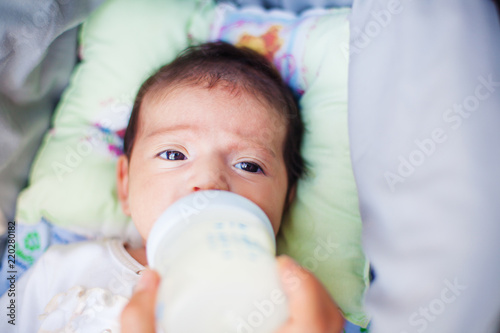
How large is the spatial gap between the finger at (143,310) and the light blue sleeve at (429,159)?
1.55 ft

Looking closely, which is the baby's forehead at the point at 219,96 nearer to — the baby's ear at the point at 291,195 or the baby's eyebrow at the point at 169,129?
the baby's eyebrow at the point at 169,129

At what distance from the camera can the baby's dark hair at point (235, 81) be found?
122 cm

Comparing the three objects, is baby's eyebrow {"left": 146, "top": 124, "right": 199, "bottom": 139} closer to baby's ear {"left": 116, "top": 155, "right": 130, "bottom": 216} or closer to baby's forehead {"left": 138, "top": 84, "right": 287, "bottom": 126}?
baby's forehead {"left": 138, "top": 84, "right": 287, "bottom": 126}

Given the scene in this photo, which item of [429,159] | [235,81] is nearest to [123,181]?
[235,81]

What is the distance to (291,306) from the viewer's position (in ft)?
2.51

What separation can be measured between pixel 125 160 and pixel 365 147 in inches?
29.0

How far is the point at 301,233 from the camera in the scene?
129 cm

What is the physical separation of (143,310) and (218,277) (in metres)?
0.17

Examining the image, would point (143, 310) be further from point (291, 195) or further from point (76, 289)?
point (291, 195)

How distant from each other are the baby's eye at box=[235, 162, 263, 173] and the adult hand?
40 centimetres

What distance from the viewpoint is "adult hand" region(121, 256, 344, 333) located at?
0.75 meters

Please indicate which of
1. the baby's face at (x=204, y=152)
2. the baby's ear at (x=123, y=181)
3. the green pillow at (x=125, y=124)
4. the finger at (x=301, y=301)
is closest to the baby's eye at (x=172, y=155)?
the baby's face at (x=204, y=152)

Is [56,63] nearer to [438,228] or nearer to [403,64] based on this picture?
[403,64]

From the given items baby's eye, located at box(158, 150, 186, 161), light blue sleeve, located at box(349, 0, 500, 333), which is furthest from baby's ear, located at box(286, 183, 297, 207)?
baby's eye, located at box(158, 150, 186, 161)
